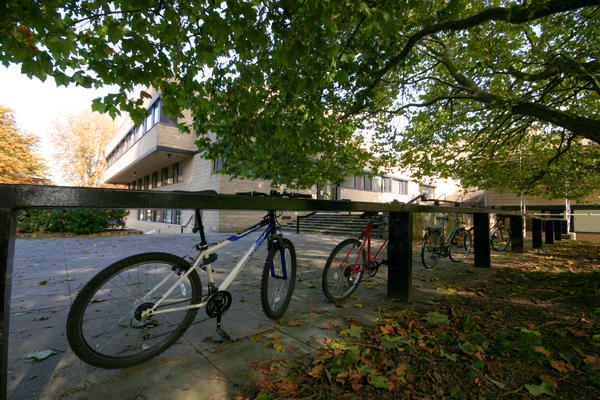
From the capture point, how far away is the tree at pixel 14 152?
966 inches

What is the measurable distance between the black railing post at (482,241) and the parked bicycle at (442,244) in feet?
1.38

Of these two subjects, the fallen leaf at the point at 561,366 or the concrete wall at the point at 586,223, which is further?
the concrete wall at the point at 586,223

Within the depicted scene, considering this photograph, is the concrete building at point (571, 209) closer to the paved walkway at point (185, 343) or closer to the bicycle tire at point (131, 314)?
the paved walkway at point (185, 343)

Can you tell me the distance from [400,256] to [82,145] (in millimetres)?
44612

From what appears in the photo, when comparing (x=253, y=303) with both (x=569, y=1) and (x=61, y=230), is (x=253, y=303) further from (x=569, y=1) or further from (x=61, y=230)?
(x=61, y=230)

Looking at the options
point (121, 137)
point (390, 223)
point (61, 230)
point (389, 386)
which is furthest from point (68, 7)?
point (121, 137)

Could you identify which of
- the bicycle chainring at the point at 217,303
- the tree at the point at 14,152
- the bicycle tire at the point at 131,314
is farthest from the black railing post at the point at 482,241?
the tree at the point at 14,152

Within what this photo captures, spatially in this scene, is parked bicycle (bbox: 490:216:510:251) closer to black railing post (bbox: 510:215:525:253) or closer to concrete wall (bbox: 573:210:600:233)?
black railing post (bbox: 510:215:525:253)

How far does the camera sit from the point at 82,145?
35188 mm

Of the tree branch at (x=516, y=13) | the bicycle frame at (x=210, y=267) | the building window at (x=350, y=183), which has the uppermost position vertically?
the tree branch at (x=516, y=13)

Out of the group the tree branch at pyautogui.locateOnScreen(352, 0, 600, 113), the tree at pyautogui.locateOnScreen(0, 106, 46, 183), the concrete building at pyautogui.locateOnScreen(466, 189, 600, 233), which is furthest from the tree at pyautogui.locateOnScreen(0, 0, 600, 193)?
the tree at pyautogui.locateOnScreen(0, 106, 46, 183)

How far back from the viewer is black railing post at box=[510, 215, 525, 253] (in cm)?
876

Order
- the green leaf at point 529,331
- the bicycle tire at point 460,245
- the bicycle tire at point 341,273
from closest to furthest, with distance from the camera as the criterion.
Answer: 1. the green leaf at point 529,331
2. the bicycle tire at point 341,273
3. the bicycle tire at point 460,245

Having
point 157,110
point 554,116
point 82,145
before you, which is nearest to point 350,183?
point 157,110
